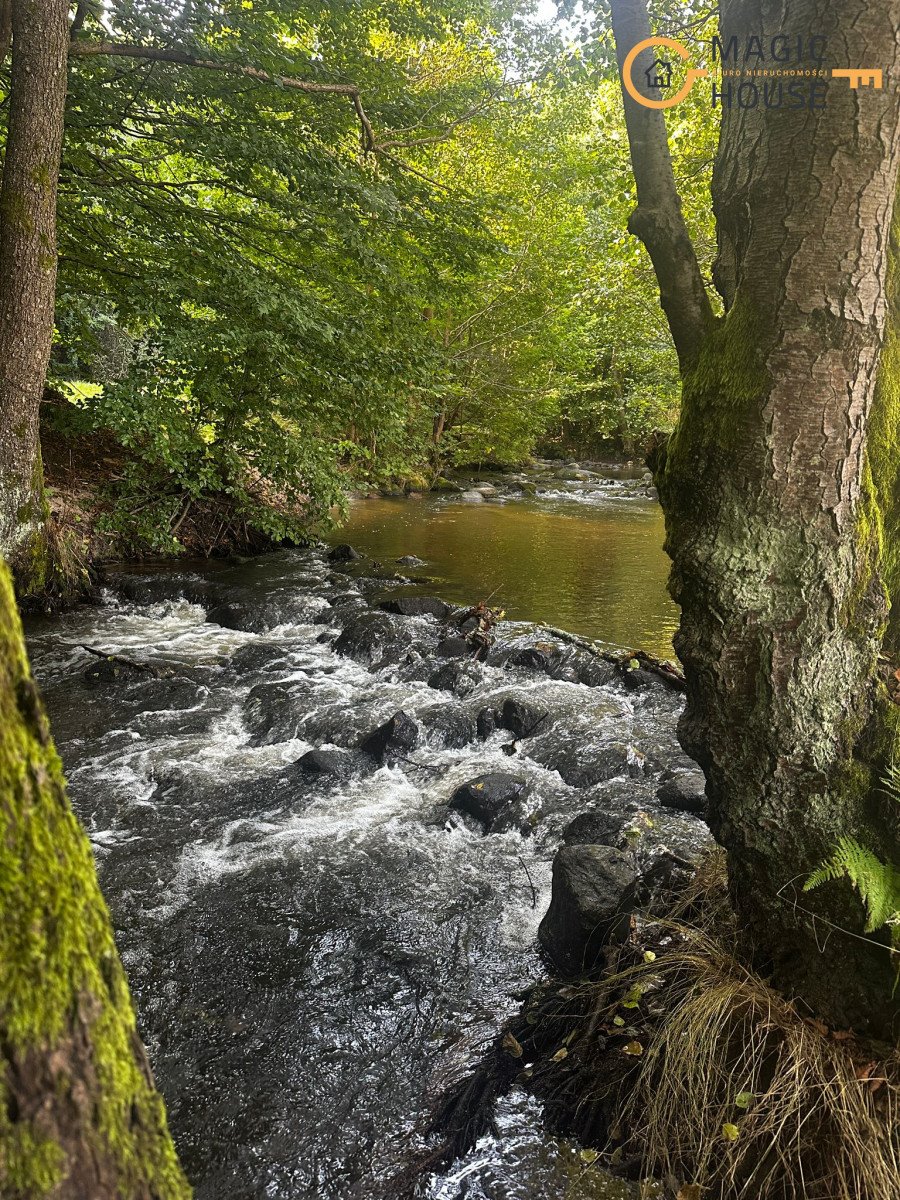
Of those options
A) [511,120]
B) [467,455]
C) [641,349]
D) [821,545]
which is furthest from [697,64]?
[467,455]

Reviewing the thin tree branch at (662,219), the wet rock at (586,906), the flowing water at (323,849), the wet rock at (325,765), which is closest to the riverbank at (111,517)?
the flowing water at (323,849)

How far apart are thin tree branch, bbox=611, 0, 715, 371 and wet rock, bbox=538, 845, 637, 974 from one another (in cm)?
272

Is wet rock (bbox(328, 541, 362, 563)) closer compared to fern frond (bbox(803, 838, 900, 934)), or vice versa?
fern frond (bbox(803, 838, 900, 934))

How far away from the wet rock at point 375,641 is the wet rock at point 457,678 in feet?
2.67

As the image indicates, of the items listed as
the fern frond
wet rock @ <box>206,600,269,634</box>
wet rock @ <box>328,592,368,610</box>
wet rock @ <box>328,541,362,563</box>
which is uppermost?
the fern frond

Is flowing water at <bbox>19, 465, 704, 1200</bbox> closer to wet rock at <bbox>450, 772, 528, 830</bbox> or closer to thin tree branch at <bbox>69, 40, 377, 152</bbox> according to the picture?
wet rock at <bbox>450, 772, 528, 830</bbox>

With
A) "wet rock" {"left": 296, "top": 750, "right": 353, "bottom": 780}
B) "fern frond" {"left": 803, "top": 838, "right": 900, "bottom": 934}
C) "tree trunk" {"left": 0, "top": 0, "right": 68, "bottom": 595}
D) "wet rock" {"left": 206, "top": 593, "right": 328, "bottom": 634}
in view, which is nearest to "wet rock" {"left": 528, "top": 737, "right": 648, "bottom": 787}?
"wet rock" {"left": 296, "top": 750, "right": 353, "bottom": 780}

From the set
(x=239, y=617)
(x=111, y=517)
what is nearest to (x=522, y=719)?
(x=239, y=617)

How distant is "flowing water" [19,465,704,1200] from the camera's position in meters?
3.08

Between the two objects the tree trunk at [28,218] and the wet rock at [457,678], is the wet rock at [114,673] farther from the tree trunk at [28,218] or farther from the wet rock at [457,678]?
the wet rock at [457,678]

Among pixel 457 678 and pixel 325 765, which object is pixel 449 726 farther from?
pixel 325 765

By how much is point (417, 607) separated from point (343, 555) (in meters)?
4.00

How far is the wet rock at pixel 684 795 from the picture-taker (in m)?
5.55

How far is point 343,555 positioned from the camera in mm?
14094
